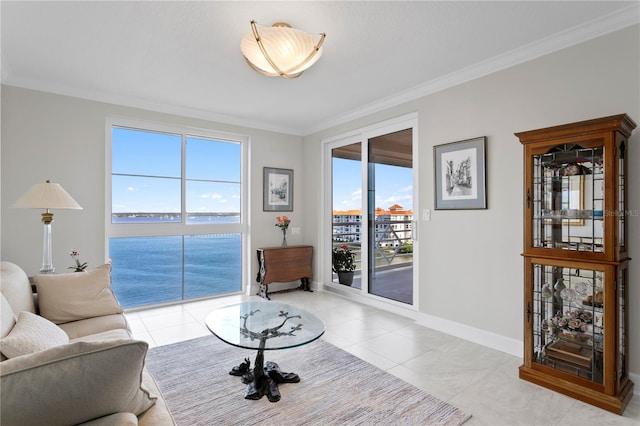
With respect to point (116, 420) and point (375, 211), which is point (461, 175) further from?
point (116, 420)

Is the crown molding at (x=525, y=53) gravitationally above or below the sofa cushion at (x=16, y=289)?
above

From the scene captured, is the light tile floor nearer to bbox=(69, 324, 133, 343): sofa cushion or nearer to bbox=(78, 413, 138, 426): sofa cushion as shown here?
bbox=(69, 324, 133, 343): sofa cushion

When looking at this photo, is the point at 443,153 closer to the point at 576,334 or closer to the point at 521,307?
the point at 521,307

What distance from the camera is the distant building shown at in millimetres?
3965

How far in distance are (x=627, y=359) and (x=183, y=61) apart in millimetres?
4085

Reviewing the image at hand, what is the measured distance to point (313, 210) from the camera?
5219mm

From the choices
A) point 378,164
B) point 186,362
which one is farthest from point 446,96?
point 186,362

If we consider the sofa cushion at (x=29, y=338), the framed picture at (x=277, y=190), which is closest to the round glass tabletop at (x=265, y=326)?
the sofa cushion at (x=29, y=338)

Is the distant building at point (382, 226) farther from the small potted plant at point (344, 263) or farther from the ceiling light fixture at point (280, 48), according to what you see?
the ceiling light fixture at point (280, 48)

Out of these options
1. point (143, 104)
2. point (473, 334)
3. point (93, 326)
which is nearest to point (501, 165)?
point (473, 334)

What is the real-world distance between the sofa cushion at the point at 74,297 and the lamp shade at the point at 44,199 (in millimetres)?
591

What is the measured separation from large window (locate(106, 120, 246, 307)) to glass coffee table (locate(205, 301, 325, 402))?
2130 millimetres

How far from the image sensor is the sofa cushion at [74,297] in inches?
92.8

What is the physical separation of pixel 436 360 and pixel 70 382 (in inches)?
99.8
